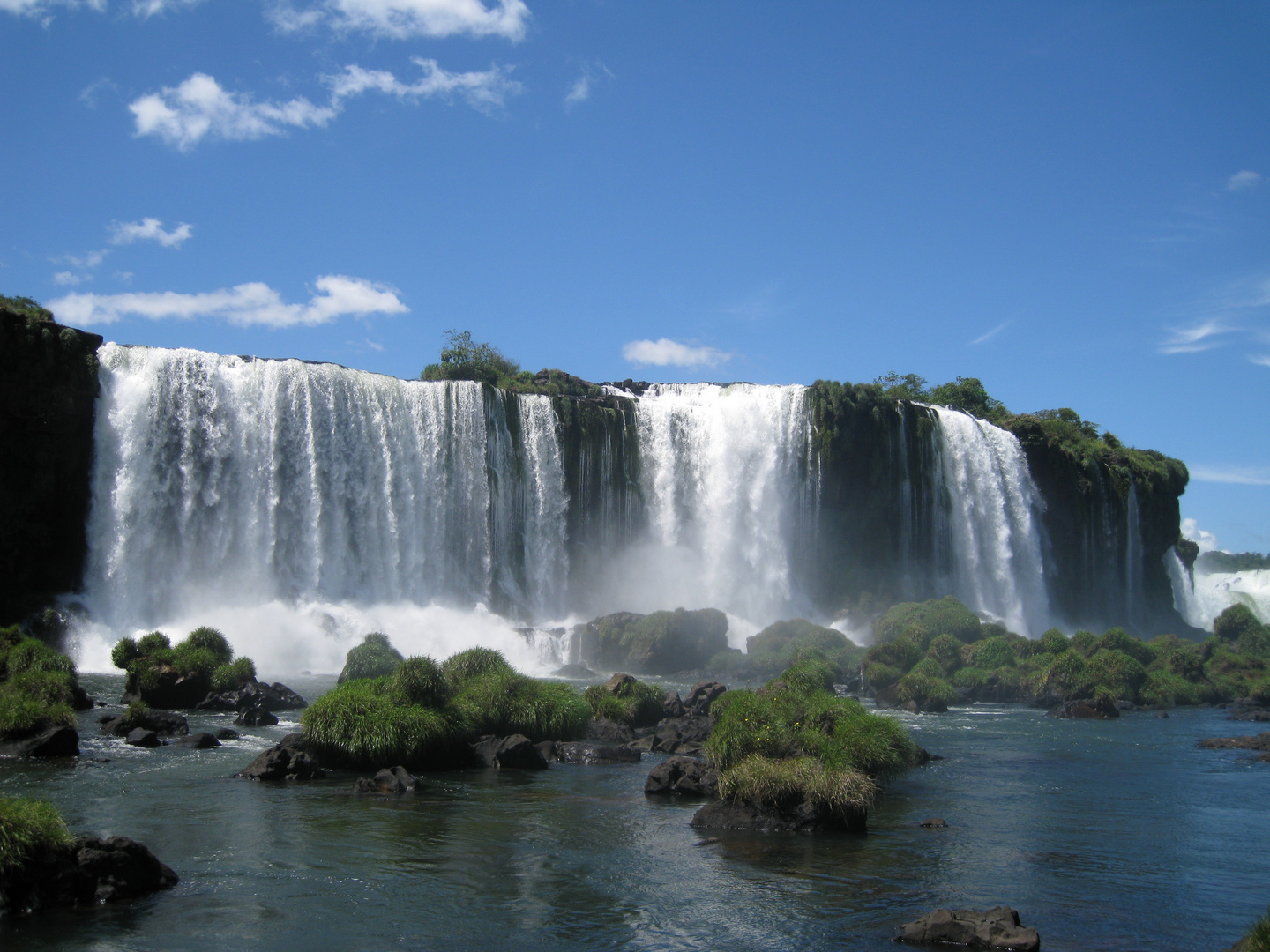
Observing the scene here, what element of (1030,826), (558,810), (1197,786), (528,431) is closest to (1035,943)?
(1030,826)

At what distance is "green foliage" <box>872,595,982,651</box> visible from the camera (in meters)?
41.5

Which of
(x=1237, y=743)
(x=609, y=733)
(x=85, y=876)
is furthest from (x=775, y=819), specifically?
(x=1237, y=743)

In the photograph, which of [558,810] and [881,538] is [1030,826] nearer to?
[558,810]

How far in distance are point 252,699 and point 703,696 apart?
11.8 meters

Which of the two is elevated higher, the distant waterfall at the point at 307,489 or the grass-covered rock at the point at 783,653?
the distant waterfall at the point at 307,489

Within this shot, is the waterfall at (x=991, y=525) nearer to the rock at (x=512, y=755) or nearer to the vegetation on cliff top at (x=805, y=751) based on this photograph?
the vegetation on cliff top at (x=805, y=751)

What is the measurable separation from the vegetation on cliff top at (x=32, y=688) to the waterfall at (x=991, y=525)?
46.0 m

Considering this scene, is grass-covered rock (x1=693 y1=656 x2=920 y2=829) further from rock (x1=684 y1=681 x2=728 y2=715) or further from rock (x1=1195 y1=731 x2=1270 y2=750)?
rock (x1=1195 y1=731 x2=1270 y2=750)

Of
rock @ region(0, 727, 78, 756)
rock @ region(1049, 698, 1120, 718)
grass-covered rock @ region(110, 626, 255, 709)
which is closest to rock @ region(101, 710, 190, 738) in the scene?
rock @ region(0, 727, 78, 756)

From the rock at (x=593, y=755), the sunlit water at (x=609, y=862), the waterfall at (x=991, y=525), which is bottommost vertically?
the sunlit water at (x=609, y=862)

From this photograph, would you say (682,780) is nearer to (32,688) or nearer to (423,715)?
(423,715)

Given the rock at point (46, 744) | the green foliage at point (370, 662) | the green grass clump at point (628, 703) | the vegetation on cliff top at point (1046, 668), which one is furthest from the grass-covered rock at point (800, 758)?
the vegetation on cliff top at point (1046, 668)

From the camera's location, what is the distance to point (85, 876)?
1094 centimetres

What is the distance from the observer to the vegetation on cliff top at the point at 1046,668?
1378 inches
